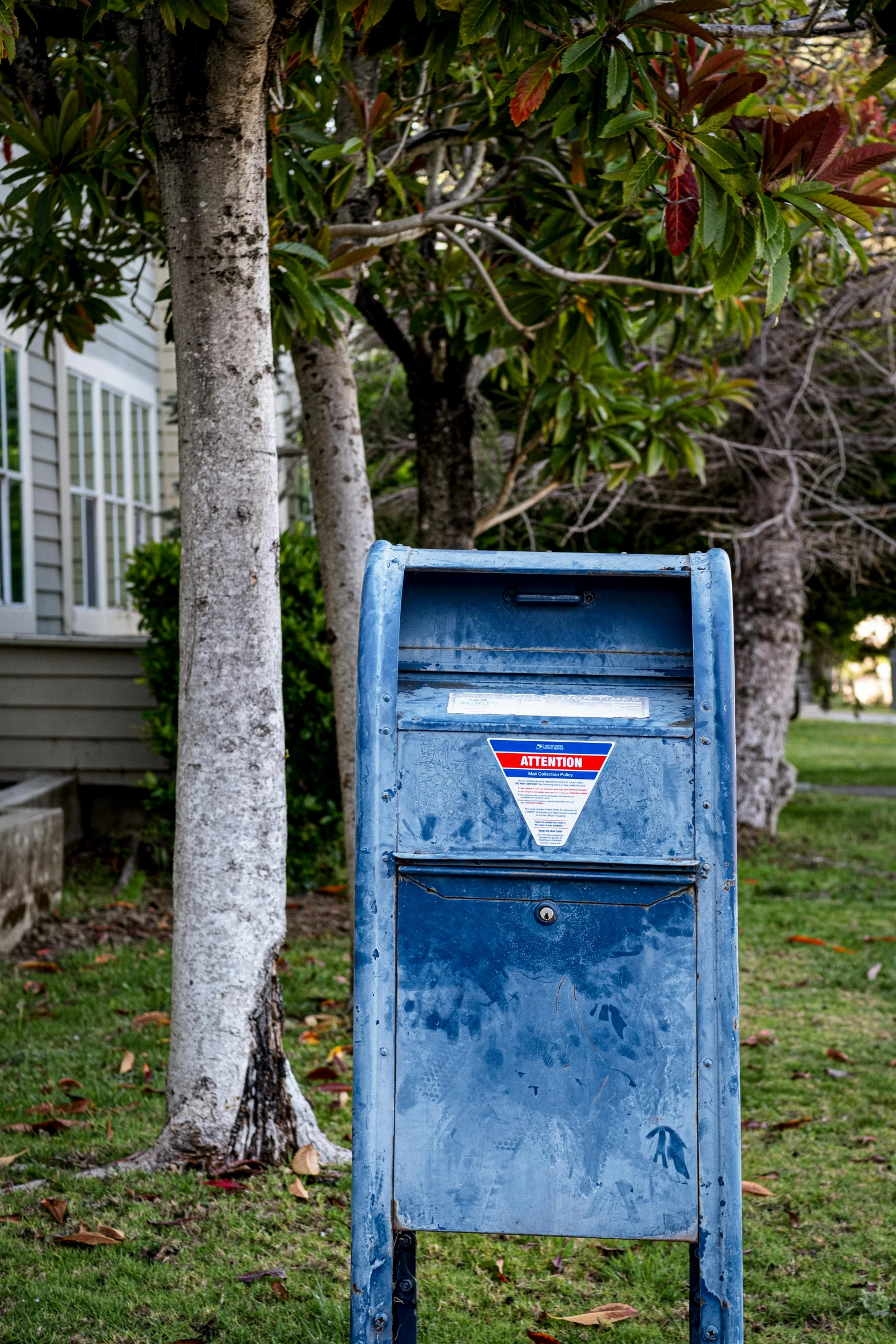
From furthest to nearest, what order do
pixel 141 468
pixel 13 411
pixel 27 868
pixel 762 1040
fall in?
pixel 141 468 < pixel 13 411 < pixel 27 868 < pixel 762 1040

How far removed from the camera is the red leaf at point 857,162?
125 inches

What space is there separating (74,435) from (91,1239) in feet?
27.0

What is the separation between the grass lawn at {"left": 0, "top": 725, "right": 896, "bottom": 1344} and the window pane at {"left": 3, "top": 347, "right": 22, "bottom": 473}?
15.3 ft

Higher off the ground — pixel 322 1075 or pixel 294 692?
pixel 294 692

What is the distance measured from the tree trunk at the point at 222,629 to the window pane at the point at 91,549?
24.1 feet

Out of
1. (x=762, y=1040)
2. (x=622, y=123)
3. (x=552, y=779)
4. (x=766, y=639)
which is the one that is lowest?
(x=762, y=1040)

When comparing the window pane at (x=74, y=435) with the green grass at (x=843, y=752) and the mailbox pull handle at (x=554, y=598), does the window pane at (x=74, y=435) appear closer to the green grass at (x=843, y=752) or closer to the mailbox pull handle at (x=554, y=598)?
the mailbox pull handle at (x=554, y=598)

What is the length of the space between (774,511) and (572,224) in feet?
17.2

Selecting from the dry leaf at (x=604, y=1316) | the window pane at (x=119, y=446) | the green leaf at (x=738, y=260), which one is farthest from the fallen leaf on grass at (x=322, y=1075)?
the window pane at (x=119, y=446)

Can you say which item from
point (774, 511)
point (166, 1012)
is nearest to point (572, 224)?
point (166, 1012)

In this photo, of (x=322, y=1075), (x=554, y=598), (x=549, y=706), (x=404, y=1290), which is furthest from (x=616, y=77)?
(x=322, y=1075)

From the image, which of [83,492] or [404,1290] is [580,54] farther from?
[83,492]

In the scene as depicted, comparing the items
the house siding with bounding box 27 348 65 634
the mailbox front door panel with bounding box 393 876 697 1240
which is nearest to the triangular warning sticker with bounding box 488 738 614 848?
the mailbox front door panel with bounding box 393 876 697 1240

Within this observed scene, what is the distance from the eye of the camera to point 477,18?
296 centimetres
